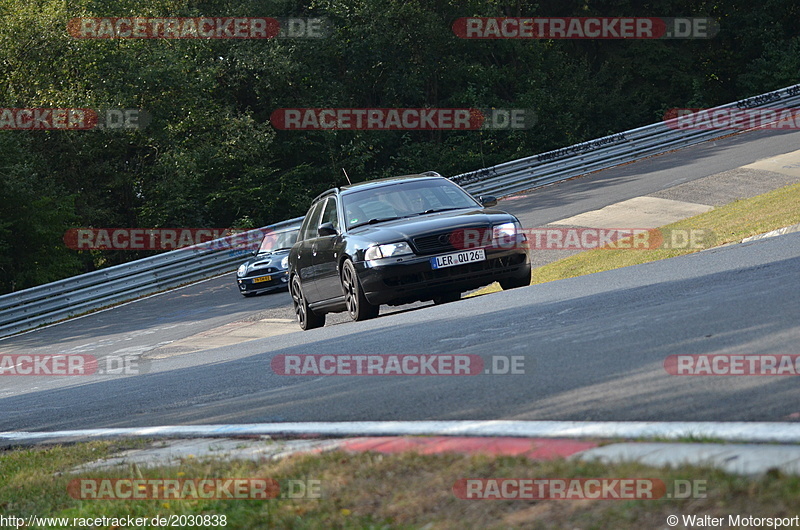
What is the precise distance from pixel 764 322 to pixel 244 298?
53.1 ft

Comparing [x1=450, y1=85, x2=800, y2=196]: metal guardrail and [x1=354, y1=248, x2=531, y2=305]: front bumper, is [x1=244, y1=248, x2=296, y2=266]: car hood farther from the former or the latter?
[x1=354, y1=248, x2=531, y2=305]: front bumper

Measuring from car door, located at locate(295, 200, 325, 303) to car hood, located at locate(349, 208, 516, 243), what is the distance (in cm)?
133

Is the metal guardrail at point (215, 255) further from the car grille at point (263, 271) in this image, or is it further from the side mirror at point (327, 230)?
the side mirror at point (327, 230)

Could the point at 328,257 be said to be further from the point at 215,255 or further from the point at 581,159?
the point at 581,159

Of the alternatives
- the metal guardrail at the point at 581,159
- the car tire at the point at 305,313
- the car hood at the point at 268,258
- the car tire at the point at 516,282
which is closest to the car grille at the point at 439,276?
the car tire at the point at 516,282

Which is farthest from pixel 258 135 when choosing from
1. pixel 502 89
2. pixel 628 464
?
pixel 628 464

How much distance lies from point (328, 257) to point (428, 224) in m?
1.68

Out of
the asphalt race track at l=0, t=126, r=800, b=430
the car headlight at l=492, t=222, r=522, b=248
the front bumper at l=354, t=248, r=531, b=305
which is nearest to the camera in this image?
the asphalt race track at l=0, t=126, r=800, b=430

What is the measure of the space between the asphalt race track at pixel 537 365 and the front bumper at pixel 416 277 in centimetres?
26

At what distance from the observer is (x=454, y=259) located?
10.9 meters

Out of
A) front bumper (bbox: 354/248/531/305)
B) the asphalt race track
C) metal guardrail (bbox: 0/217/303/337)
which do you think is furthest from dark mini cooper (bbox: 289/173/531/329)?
metal guardrail (bbox: 0/217/303/337)

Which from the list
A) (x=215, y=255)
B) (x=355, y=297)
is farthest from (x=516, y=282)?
(x=215, y=255)

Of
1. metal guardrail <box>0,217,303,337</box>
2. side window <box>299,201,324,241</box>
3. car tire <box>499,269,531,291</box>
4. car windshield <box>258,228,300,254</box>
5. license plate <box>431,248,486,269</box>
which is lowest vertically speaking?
metal guardrail <box>0,217,303,337</box>

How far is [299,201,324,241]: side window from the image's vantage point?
523 inches
